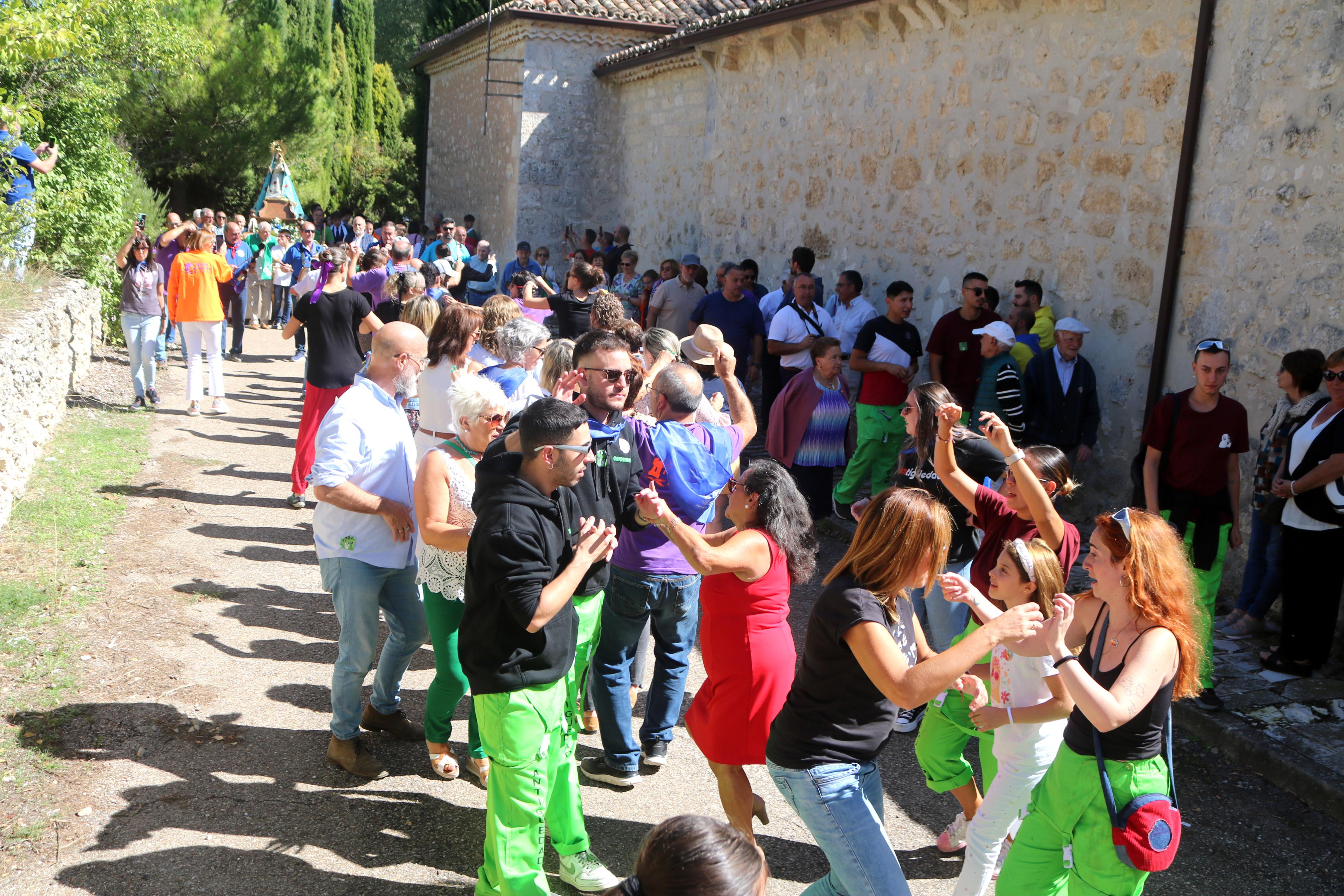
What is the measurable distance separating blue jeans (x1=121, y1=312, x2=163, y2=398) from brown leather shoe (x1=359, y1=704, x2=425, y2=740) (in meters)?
7.86

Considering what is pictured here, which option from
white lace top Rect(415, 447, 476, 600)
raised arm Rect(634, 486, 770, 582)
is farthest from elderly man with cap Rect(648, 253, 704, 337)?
raised arm Rect(634, 486, 770, 582)

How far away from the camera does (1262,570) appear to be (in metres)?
6.51

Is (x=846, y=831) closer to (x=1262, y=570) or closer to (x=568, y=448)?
(x=568, y=448)

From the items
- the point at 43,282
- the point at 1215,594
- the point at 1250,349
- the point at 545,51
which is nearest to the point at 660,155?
the point at 545,51

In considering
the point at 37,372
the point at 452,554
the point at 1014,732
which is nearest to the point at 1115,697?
the point at 1014,732

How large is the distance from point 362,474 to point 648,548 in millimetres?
1212

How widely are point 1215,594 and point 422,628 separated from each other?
4.47 metres

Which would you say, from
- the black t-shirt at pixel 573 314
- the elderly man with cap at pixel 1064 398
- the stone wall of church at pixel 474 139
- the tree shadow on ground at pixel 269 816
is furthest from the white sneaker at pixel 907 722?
the stone wall of church at pixel 474 139

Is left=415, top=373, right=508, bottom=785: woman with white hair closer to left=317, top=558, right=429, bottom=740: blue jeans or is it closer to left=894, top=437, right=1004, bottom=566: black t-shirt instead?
left=317, top=558, right=429, bottom=740: blue jeans

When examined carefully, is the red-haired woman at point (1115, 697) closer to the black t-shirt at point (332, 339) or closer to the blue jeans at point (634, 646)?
the blue jeans at point (634, 646)

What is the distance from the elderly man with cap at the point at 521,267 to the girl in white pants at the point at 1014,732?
10397mm

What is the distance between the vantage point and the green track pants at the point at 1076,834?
2828mm

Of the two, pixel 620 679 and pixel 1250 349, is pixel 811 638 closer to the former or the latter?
pixel 620 679

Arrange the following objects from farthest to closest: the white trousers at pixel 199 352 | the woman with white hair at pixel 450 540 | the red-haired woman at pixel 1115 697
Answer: the white trousers at pixel 199 352 → the woman with white hair at pixel 450 540 → the red-haired woman at pixel 1115 697
